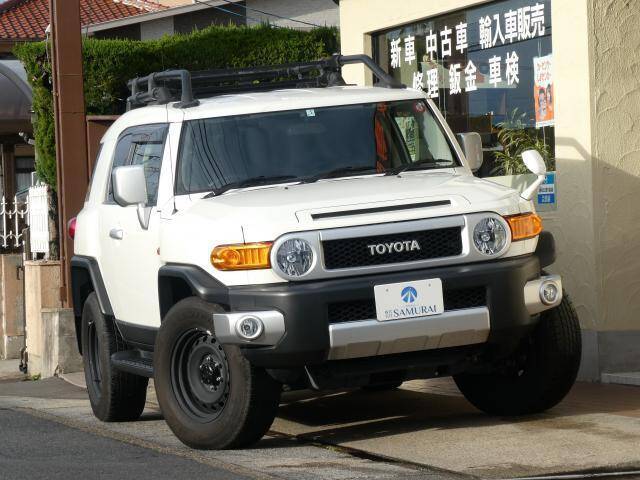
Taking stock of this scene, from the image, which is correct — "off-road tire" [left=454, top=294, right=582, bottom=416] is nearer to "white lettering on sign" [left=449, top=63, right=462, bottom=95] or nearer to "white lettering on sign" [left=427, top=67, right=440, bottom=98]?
"white lettering on sign" [left=449, top=63, right=462, bottom=95]

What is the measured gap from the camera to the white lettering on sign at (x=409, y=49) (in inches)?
520

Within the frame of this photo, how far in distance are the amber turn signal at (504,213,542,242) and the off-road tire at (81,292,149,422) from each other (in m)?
2.90

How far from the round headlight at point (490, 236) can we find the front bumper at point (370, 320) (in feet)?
0.26

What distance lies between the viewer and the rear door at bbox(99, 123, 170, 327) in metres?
8.63

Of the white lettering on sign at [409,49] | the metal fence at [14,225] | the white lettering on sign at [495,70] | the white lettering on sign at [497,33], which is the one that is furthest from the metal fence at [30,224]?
the white lettering on sign at [497,33]

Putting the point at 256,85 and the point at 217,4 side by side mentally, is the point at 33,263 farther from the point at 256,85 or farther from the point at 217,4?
the point at 217,4

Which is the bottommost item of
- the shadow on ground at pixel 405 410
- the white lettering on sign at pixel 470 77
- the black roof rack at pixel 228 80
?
the shadow on ground at pixel 405 410

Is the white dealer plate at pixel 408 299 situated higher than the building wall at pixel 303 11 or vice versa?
the building wall at pixel 303 11

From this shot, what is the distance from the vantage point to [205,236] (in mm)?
7617

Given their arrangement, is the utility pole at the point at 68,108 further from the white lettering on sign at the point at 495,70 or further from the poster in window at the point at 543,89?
the poster in window at the point at 543,89

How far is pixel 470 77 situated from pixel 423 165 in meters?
3.81

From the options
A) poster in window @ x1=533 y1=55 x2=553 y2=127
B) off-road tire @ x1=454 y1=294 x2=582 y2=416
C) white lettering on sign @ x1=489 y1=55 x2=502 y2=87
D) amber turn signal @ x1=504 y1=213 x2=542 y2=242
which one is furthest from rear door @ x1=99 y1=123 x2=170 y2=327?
white lettering on sign @ x1=489 y1=55 x2=502 y2=87

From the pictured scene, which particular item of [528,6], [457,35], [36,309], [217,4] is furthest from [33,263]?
[217,4]

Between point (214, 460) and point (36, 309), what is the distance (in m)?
8.42
